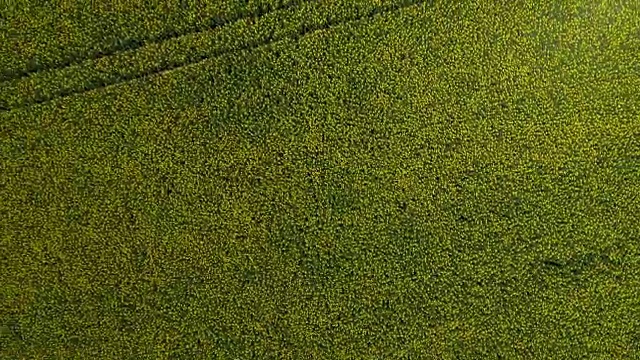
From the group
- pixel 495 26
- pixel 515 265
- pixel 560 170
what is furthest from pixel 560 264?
pixel 495 26

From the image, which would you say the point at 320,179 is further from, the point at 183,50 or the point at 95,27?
the point at 95,27

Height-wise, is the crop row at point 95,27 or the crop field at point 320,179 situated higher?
the crop row at point 95,27

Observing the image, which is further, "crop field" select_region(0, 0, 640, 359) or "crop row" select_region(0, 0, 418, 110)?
"crop row" select_region(0, 0, 418, 110)

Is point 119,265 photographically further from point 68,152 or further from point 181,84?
point 181,84

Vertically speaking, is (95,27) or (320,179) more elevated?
(95,27)

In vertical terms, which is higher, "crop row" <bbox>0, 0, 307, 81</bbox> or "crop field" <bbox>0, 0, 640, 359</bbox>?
"crop row" <bbox>0, 0, 307, 81</bbox>

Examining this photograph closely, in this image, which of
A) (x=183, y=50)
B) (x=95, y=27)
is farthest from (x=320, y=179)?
(x=95, y=27)

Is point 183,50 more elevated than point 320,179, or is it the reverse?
point 183,50

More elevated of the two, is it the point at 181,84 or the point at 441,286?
the point at 181,84
